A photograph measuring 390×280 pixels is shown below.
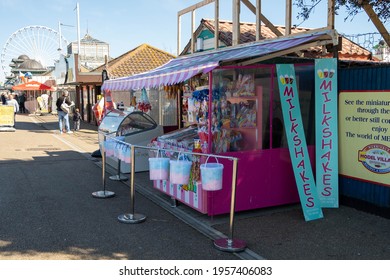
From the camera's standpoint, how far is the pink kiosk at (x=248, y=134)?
567 centimetres

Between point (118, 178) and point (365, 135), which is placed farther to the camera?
point (118, 178)

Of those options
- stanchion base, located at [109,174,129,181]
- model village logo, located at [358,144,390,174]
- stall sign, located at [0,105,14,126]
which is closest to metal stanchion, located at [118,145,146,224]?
stanchion base, located at [109,174,129,181]

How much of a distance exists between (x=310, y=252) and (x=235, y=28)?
18.4 ft

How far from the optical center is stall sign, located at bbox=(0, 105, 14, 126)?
18078 millimetres

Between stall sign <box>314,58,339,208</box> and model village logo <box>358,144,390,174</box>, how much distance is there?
0.43m

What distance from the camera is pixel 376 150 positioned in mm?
5629

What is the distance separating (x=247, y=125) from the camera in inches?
237

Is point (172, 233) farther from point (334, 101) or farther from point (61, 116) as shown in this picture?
point (61, 116)

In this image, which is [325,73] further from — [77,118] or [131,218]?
[77,118]

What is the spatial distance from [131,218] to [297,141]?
2.76m

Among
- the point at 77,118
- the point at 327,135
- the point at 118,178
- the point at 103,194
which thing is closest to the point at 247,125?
the point at 327,135

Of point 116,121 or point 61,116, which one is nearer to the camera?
point 116,121

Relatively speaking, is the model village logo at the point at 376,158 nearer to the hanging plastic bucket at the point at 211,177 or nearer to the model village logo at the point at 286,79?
the model village logo at the point at 286,79

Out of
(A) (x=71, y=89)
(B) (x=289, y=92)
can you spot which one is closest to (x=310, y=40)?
(B) (x=289, y=92)
